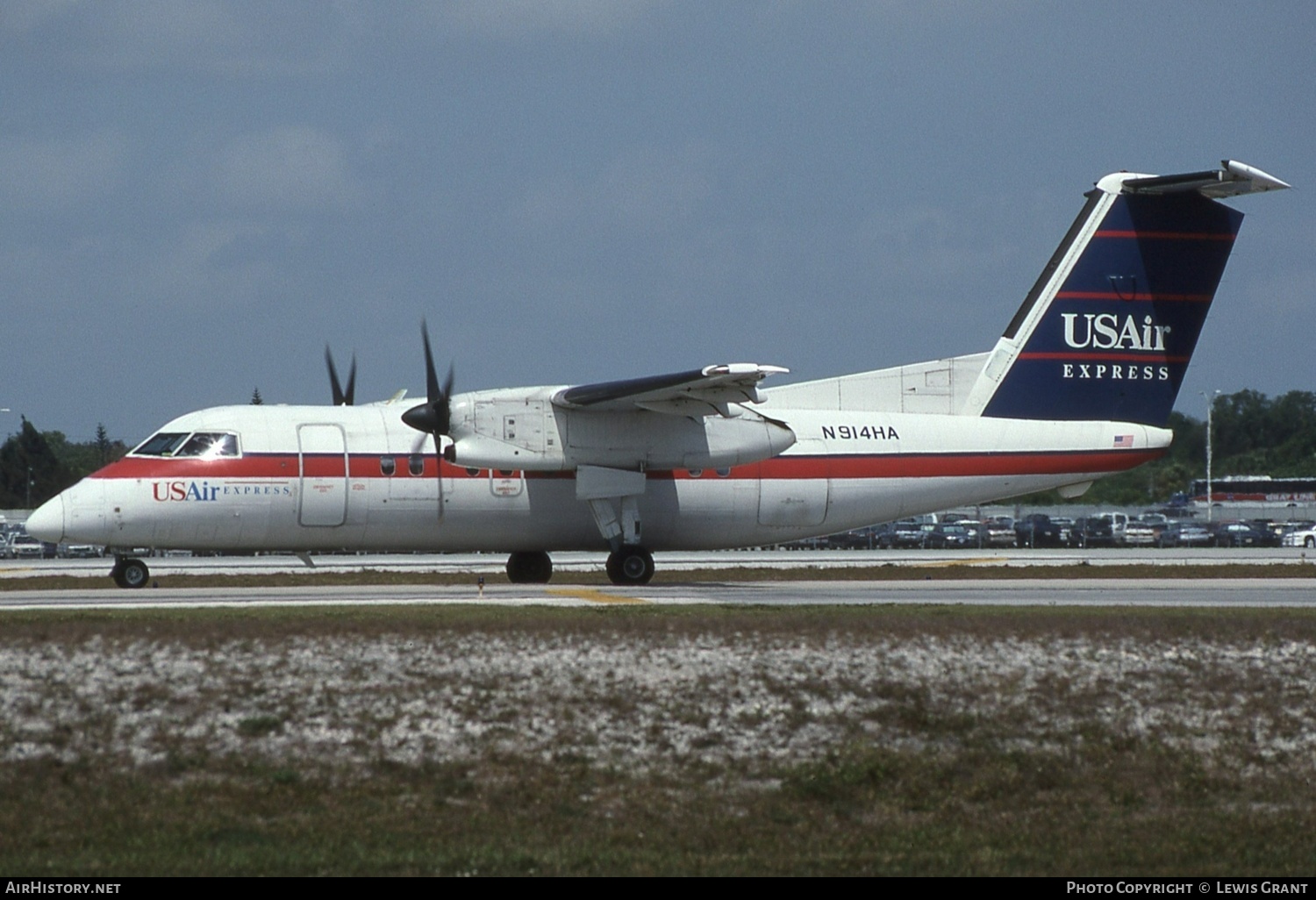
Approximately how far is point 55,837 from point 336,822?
240 centimetres

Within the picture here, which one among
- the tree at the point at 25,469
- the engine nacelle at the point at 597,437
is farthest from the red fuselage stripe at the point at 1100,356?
the tree at the point at 25,469

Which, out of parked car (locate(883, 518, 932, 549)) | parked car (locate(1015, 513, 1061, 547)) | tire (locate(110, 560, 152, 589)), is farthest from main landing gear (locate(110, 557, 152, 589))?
parked car (locate(883, 518, 932, 549))

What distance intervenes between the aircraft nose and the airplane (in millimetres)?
36

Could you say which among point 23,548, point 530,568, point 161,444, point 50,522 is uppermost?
point 161,444

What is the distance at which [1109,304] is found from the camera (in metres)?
31.9

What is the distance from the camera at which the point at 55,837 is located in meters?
12.8

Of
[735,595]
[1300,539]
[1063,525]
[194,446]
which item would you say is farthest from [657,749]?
[1063,525]

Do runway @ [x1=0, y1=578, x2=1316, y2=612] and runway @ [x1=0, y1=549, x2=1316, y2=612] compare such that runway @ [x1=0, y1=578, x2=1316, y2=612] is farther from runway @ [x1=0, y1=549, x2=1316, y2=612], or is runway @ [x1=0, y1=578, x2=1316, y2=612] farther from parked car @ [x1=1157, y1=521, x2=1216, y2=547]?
parked car @ [x1=1157, y1=521, x2=1216, y2=547]

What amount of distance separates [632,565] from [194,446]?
870 centimetres

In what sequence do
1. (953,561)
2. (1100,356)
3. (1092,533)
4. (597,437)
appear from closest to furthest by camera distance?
(597,437) < (1100,356) < (953,561) < (1092,533)

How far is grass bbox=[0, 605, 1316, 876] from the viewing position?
42.2 feet

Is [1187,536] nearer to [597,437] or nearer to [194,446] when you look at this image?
[597,437]

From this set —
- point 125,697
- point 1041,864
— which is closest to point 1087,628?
point 1041,864
